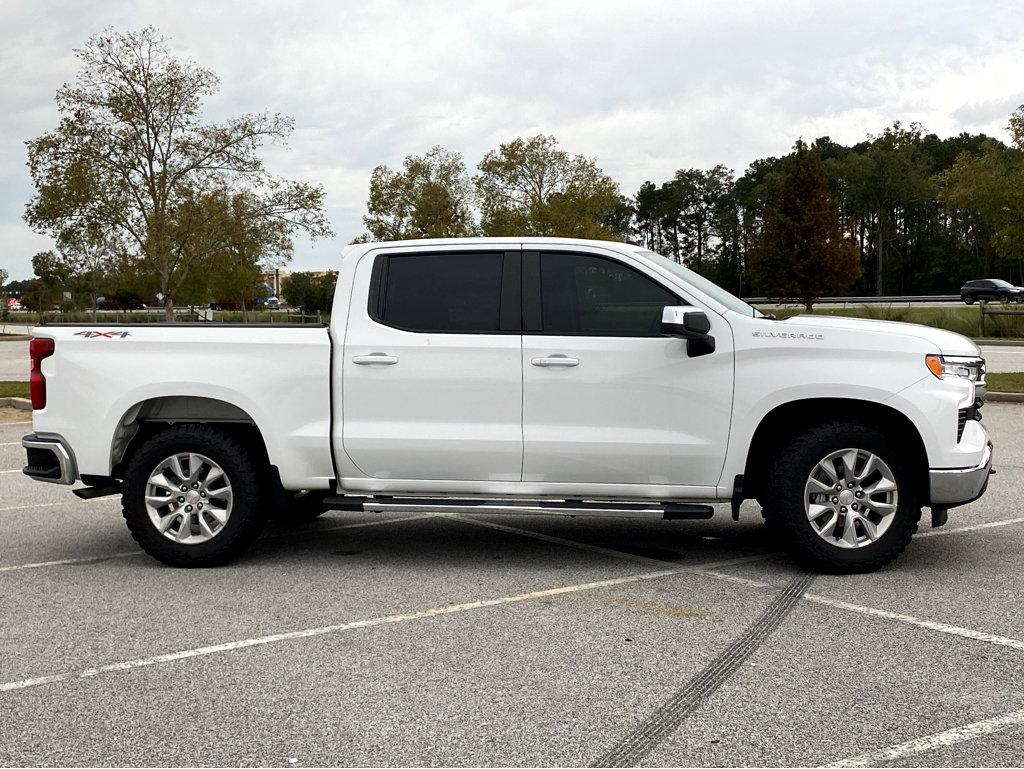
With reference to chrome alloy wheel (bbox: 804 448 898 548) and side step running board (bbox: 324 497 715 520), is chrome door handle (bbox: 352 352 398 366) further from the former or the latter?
chrome alloy wheel (bbox: 804 448 898 548)

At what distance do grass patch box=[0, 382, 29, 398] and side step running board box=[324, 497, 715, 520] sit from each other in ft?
42.2

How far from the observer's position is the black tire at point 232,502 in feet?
21.6

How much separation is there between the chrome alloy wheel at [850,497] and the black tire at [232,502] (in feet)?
10.8

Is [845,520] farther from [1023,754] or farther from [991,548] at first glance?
[1023,754]

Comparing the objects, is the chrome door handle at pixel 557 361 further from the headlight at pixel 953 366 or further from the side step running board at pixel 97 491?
the side step running board at pixel 97 491

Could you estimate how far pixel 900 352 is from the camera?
6125 millimetres

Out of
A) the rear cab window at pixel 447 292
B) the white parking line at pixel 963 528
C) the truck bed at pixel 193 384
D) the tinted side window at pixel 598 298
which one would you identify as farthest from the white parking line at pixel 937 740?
the truck bed at pixel 193 384

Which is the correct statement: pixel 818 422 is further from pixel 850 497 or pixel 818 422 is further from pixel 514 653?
pixel 514 653

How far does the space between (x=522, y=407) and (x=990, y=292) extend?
57.7 meters

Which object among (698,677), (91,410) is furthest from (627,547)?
(91,410)

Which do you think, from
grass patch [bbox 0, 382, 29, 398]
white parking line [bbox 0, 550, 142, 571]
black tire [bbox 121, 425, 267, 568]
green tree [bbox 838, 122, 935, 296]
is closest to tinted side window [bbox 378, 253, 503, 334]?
black tire [bbox 121, 425, 267, 568]

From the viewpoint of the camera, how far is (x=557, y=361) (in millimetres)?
6312

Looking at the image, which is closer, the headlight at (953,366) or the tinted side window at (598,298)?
the headlight at (953,366)

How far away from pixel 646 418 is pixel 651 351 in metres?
0.39
